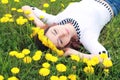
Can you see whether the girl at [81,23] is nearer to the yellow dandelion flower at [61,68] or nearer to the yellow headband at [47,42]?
the yellow headband at [47,42]

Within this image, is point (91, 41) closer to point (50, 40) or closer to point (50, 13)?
point (50, 40)

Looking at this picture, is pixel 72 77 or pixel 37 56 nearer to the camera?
pixel 72 77

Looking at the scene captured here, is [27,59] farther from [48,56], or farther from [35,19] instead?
[35,19]

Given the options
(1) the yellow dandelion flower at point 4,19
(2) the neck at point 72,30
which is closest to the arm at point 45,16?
(2) the neck at point 72,30

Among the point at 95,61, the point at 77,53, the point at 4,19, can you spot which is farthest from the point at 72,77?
the point at 4,19

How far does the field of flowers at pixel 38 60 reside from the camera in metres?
2.08

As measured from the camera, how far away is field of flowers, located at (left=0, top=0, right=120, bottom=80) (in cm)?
208

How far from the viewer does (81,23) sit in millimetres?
2549

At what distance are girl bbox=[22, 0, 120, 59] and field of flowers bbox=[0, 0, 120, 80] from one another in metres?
0.07

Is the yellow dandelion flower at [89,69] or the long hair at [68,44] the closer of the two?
the yellow dandelion flower at [89,69]

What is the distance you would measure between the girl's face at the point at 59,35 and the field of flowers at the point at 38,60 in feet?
0.25

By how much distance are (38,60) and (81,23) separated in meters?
0.48

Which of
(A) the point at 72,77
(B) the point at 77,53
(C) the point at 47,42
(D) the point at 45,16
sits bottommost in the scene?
(A) the point at 72,77

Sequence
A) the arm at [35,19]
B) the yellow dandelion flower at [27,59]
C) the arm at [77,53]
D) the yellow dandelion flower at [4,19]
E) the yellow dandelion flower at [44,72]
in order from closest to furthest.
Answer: the yellow dandelion flower at [44,72] < the yellow dandelion flower at [27,59] < the arm at [77,53] < the yellow dandelion flower at [4,19] < the arm at [35,19]
